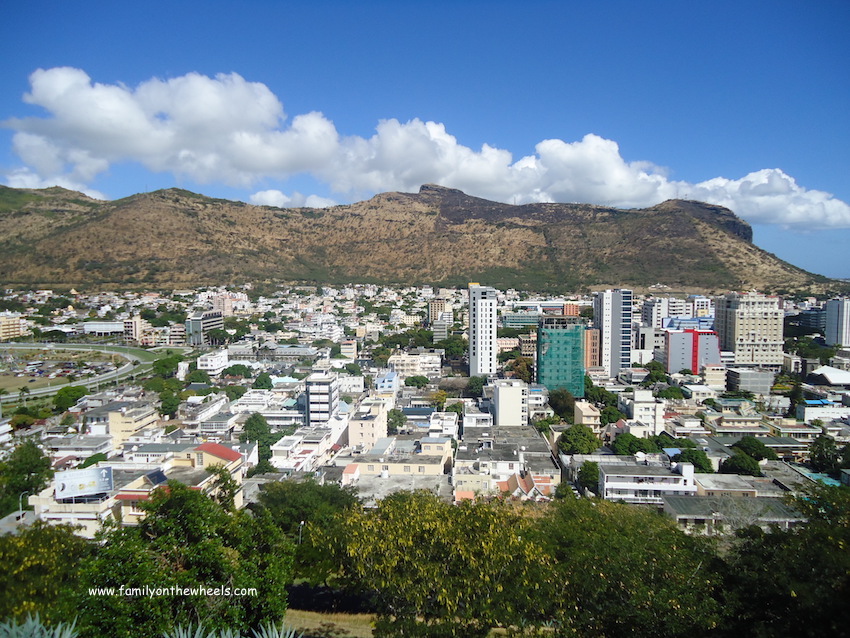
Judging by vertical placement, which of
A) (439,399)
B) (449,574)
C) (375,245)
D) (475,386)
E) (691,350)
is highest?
(375,245)

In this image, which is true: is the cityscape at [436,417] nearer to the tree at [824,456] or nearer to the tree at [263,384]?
the tree at [824,456]

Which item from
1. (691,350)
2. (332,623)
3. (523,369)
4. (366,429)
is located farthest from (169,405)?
(691,350)

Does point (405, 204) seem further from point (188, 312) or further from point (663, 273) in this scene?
point (188, 312)

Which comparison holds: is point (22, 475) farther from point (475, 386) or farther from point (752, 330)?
point (752, 330)

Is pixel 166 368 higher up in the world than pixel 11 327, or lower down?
lower down

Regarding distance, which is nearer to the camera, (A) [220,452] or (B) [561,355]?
(A) [220,452]

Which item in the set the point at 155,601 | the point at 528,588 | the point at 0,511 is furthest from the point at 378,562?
the point at 0,511

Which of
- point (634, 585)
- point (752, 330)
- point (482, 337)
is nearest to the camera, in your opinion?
point (634, 585)
